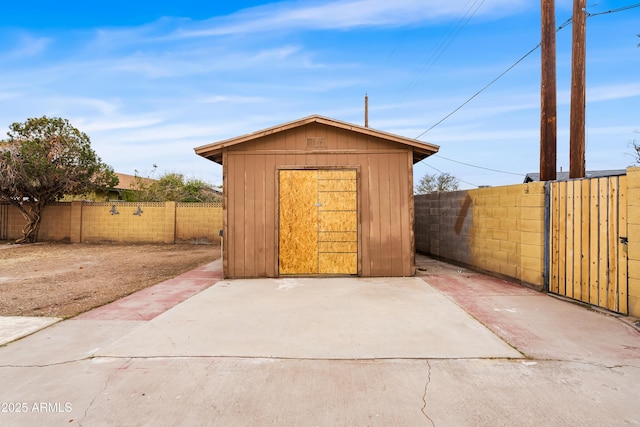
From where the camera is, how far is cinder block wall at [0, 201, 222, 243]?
1412 centimetres

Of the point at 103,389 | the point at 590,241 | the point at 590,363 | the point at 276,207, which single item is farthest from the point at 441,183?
the point at 103,389

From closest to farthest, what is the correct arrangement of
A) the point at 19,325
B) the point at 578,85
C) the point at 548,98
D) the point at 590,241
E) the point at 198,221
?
the point at 19,325, the point at 590,241, the point at 578,85, the point at 548,98, the point at 198,221

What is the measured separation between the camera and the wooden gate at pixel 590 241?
432cm

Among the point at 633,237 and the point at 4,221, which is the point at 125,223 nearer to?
the point at 4,221

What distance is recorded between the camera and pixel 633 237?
A: 13.5 ft

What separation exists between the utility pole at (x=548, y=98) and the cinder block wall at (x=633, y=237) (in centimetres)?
211

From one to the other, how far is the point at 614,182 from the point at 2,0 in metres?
16.0

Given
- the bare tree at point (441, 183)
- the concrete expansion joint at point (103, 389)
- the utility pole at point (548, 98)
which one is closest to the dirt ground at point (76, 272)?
the concrete expansion joint at point (103, 389)

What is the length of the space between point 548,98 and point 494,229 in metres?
2.67

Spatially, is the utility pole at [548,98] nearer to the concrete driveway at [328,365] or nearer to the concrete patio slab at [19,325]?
the concrete driveway at [328,365]

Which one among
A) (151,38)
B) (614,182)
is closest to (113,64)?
(151,38)

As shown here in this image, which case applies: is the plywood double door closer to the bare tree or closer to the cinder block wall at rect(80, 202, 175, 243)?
the cinder block wall at rect(80, 202, 175, 243)

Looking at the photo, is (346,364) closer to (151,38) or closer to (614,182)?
(614,182)

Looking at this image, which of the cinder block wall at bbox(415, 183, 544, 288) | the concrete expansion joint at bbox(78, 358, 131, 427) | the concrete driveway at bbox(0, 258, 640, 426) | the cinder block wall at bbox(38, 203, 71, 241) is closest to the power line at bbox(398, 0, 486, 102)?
the cinder block wall at bbox(415, 183, 544, 288)
